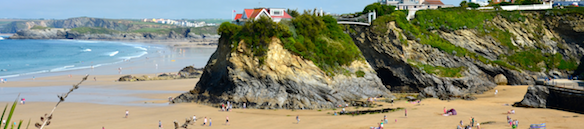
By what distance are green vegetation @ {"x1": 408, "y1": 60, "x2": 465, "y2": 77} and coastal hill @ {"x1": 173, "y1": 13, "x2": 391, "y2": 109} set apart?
5.57 metres

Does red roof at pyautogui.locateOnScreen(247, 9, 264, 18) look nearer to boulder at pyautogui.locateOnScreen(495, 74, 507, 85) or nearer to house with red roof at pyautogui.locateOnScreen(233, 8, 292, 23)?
house with red roof at pyautogui.locateOnScreen(233, 8, 292, 23)

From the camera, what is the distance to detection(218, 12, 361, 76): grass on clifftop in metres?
41.5

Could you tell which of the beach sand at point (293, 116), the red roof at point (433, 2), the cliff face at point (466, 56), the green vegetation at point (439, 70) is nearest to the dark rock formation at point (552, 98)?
the beach sand at point (293, 116)

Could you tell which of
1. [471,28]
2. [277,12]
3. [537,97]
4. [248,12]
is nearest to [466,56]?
[471,28]

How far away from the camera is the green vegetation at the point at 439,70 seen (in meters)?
47.1

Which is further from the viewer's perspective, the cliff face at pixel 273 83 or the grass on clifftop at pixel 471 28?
the grass on clifftop at pixel 471 28

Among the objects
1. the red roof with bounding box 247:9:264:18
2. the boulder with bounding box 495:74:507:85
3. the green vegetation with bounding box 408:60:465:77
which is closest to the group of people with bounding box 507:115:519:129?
the green vegetation with bounding box 408:60:465:77

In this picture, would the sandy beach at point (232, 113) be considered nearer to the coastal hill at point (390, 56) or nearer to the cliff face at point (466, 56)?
the coastal hill at point (390, 56)

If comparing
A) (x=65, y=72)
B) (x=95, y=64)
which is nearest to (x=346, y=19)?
(x=65, y=72)

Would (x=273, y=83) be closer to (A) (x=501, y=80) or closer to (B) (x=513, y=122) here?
(B) (x=513, y=122)

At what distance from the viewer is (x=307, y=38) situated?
4438 cm

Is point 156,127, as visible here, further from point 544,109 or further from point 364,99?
point 544,109

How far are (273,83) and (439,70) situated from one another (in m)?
18.2

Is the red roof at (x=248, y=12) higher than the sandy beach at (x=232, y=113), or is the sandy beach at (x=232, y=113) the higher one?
the red roof at (x=248, y=12)
